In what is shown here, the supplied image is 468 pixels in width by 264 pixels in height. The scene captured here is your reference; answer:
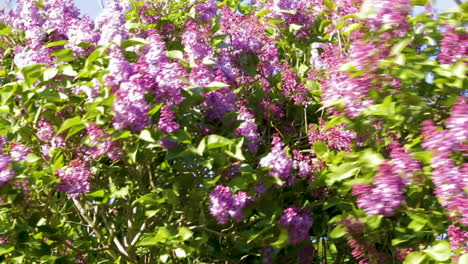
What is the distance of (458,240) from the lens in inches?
114

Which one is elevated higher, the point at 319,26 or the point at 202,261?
the point at 319,26

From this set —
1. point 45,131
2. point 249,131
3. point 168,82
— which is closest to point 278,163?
point 249,131

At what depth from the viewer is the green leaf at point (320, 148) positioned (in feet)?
12.1

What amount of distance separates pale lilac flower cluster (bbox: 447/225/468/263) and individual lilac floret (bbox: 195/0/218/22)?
1756mm

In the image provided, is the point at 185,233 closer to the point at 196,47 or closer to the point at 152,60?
the point at 152,60

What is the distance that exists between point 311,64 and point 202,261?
122 centimetres

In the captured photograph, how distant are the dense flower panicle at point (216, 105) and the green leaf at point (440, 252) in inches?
42.6

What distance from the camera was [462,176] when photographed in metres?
2.35

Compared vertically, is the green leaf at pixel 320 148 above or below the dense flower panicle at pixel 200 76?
below

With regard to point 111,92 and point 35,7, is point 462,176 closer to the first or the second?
point 111,92

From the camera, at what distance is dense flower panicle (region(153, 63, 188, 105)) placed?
3059mm

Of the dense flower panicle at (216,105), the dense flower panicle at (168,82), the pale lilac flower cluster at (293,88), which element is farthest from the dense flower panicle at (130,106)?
the pale lilac flower cluster at (293,88)

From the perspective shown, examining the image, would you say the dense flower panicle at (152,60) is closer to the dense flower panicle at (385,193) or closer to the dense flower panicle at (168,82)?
the dense flower panicle at (168,82)

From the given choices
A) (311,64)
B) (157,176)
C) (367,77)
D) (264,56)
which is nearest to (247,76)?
(264,56)
